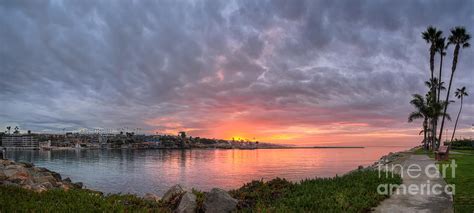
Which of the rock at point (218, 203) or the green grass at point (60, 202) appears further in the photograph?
the rock at point (218, 203)

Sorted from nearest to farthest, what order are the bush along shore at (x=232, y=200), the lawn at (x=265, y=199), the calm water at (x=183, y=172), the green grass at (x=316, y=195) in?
A: the lawn at (x=265, y=199) < the bush along shore at (x=232, y=200) < the green grass at (x=316, y=195) < the calm water at (x=183, y=172)

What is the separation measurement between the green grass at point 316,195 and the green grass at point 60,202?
346 cm

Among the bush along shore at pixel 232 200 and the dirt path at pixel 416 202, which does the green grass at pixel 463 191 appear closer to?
the dirt path at pixel 416 202

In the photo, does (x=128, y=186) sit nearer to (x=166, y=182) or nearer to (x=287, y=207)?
(x=166, y=182)

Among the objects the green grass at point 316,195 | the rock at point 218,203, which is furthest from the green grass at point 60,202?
the green grass at point 316,195

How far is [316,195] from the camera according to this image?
42.2 feet

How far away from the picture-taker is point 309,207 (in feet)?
37.5

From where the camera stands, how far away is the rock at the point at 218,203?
38.5 ft

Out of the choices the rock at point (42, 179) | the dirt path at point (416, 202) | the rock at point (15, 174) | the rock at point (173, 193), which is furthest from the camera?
the rock at point (42, 179)

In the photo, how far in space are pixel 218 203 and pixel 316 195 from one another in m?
3.62

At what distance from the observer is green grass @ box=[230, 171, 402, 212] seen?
11292 millimetres

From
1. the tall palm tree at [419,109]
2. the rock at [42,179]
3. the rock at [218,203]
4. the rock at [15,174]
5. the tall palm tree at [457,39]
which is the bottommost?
the rock at [42,179]

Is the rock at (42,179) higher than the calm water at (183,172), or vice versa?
the rock at (42,179)

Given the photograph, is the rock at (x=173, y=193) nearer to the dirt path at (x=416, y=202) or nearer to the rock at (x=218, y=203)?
the rock at (x=218, y=203)
